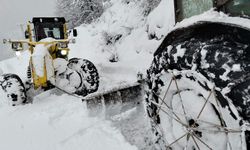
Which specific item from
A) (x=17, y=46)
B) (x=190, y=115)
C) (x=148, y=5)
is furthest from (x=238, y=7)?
(x=148, y=5)

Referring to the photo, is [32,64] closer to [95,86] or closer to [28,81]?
[28,81]

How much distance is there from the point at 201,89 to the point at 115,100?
3.08 metres

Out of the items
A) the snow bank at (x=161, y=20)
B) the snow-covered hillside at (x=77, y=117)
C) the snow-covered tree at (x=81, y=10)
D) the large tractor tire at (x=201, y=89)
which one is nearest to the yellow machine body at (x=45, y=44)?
the snow-covered hillside at (x=77, y=117)

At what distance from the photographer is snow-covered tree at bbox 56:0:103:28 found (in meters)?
34.5

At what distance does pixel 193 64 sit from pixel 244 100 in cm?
48

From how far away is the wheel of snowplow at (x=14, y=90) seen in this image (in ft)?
27.9

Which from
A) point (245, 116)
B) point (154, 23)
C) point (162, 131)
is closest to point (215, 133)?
point (245, 116)

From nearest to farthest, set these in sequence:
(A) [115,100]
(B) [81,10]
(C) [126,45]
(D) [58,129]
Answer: (A) [115,100] → (D) [58,129] → (C) [126,45] → (B) [81,10]

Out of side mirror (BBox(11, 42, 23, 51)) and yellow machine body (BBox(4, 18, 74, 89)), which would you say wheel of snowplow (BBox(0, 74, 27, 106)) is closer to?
yellow machine body (BBox(4, 18, 74, 89))

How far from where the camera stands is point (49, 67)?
28.0 ft

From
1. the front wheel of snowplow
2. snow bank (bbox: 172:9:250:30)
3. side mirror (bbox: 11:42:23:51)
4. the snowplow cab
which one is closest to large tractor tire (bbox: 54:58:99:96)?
side mirror (bbox: 11:42:23:51)

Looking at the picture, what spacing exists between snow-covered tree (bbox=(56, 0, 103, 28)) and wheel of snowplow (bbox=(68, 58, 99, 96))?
24.7 meters

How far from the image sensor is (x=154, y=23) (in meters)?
Answer: 12.9

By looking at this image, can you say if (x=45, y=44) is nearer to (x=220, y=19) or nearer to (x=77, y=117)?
(x=77, y=117)
